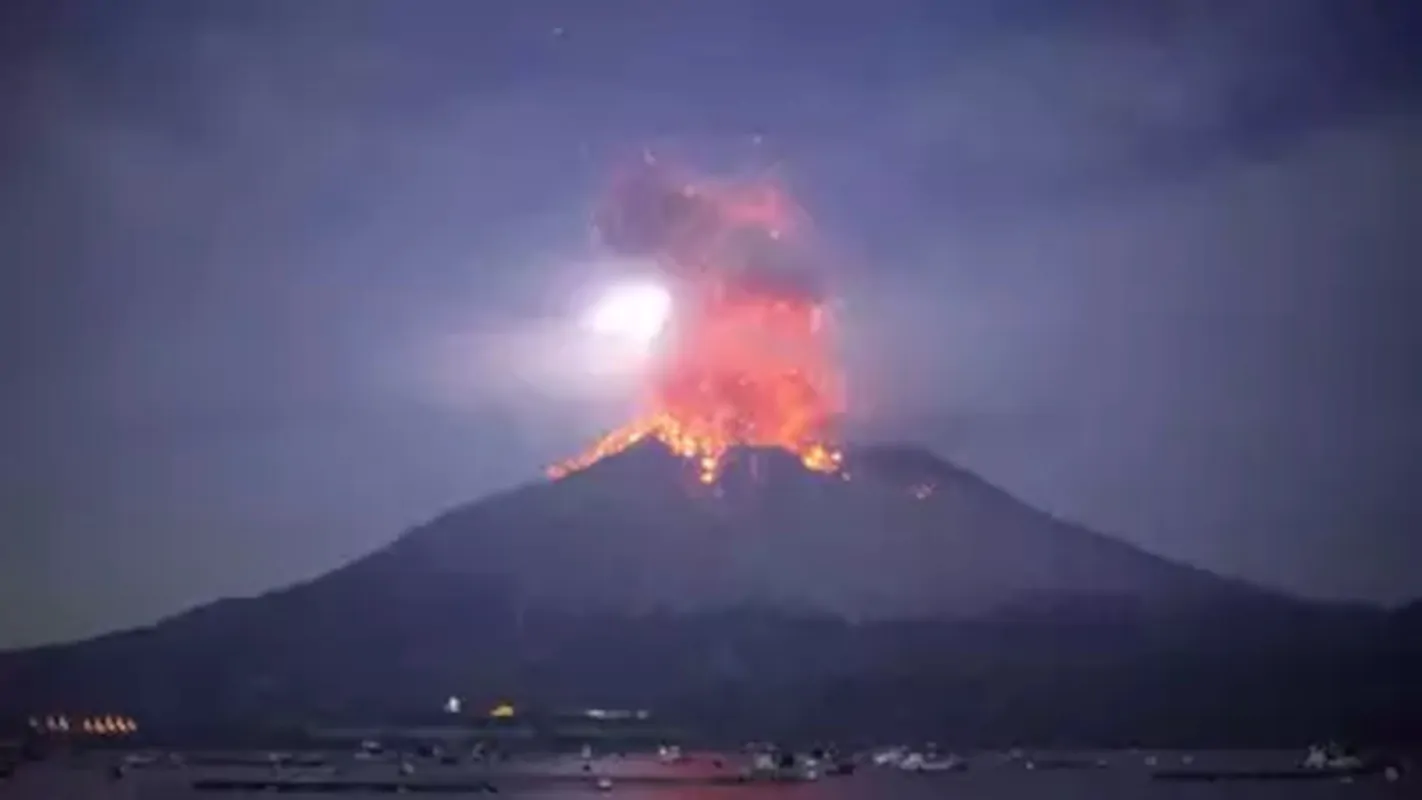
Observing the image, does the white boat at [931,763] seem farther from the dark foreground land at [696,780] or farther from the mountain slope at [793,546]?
the mountain slope at [793,546]

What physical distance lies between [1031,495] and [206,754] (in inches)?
76.8

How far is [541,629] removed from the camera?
5082 millimetres

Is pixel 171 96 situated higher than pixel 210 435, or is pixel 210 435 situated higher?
pixel 171 96

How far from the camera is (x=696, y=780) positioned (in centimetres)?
505

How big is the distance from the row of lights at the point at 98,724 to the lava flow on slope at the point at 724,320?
1.15 meters

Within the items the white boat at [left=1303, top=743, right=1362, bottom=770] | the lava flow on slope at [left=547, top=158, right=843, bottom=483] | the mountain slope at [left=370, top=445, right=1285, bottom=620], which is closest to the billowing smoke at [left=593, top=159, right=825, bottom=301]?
the lava flow on slope at [left=547, top=158, right=843, bottom=483]

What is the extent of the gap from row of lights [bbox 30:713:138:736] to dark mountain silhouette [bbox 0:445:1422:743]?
0.03m

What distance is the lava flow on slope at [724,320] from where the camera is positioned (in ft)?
16.8

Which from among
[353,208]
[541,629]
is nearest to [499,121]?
[353,208]

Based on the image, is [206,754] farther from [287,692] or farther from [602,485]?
[602,485]

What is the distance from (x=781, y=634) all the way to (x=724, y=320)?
734 millimetres

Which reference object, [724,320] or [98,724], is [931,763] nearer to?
[724,320]

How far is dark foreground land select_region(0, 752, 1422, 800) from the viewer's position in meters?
5.01

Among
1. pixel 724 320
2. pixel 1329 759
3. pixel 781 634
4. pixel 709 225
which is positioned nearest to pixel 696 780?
pixel 781 634
